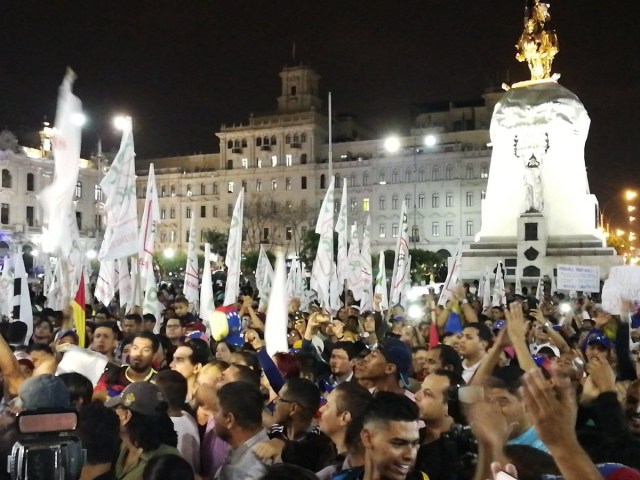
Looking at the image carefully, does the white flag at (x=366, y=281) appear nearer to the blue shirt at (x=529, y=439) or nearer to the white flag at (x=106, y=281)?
the white flag at (x=106, y=281)

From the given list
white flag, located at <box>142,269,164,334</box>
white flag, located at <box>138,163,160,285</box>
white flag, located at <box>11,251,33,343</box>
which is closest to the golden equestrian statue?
white flag, located at <box>138,163,160,285</box>

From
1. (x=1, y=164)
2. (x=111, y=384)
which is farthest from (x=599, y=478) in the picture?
(x=1, y=164)

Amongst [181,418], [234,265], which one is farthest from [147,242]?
[181,418]

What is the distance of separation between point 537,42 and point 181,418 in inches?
1243

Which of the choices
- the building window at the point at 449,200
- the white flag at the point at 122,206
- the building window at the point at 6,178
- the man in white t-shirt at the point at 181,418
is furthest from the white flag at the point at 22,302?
the building window at the point at 449,200

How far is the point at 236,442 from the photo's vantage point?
14.0 ft

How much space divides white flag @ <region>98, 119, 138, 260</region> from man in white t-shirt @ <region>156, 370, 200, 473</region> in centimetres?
472

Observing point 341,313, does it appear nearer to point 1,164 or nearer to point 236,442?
point 236,442

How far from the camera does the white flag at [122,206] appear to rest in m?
9.72

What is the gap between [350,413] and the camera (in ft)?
14.4

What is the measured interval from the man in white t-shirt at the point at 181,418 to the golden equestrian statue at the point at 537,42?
3131cm

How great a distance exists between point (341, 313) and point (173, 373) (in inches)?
334

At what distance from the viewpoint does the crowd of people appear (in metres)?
3.15

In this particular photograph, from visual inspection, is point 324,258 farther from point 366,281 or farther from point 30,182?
point 30,182
